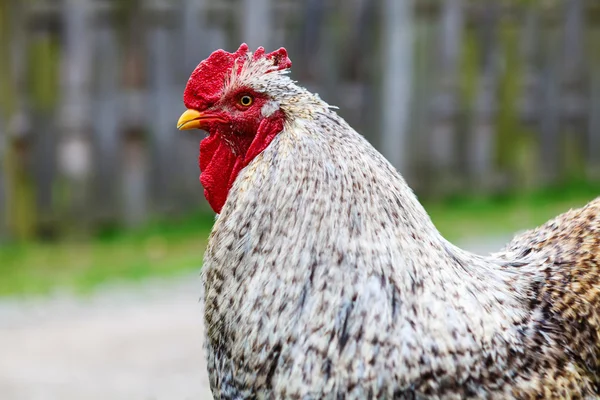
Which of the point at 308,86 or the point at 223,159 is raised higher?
the point at 308,86

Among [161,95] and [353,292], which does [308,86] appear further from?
[353,292]

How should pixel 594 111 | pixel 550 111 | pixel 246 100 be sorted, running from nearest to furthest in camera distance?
pixel 246 100
pixel 550 111
pixel 594 111

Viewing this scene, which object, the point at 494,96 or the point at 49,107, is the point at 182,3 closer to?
the point at 49,107

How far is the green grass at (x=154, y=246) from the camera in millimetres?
8492

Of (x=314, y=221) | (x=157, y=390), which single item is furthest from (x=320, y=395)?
(x=157, y=390)

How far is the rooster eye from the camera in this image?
11.8 ft

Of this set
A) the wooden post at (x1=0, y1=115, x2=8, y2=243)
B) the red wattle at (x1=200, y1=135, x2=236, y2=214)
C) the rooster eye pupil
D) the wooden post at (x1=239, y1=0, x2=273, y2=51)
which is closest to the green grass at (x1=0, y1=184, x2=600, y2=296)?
the wooden post at (x1=0, y1=115, x2=8, y2=243)

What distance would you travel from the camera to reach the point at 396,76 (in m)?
10.6

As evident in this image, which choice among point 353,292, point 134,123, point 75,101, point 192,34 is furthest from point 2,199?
point 353,292

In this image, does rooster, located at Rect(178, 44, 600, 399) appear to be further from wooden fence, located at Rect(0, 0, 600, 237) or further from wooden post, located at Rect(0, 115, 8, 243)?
wooden fence, located at Rect(0, 0, 600, 237)

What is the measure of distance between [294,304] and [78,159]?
6.80 meters

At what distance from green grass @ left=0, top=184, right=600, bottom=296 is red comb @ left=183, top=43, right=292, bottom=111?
15.4 feet

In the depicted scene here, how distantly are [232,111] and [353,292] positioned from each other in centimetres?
82

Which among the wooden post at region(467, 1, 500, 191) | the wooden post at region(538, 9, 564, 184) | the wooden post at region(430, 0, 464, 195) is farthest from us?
the wooden post at region(538, 9, 564, 184)
